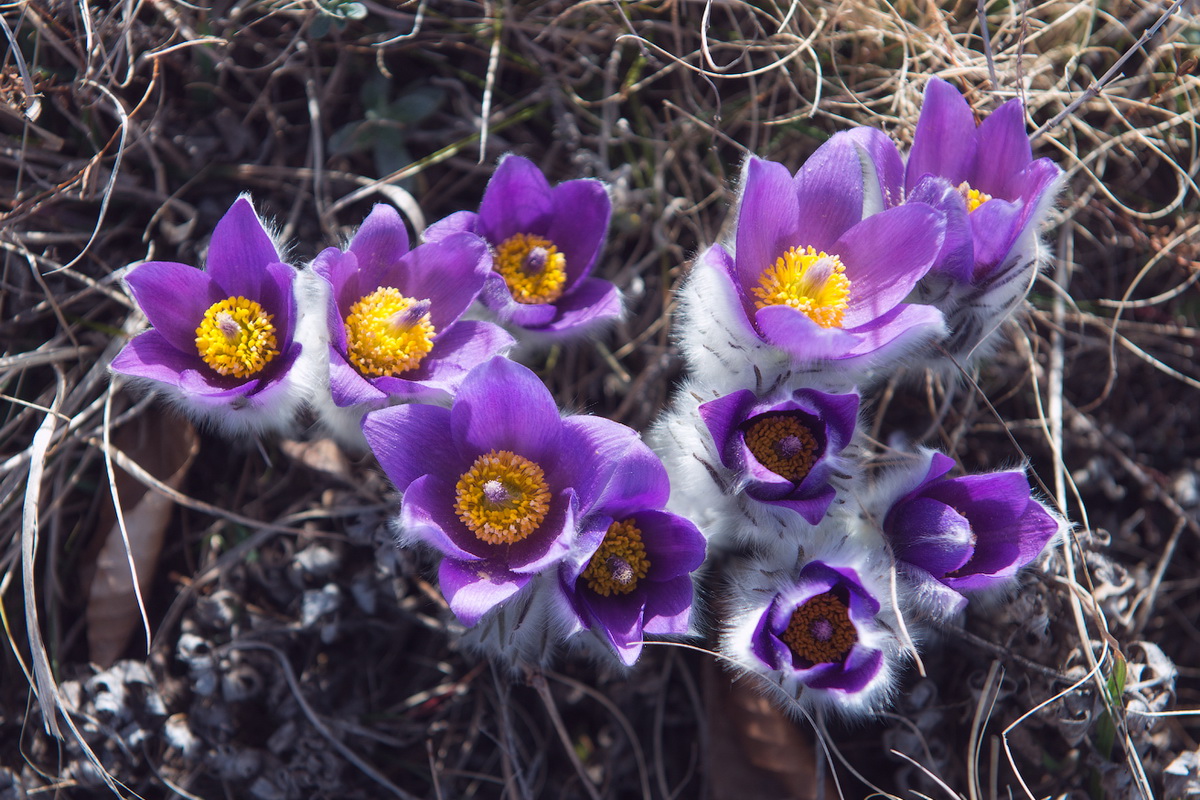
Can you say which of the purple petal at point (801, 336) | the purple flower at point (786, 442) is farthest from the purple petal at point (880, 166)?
the purple flower at point (786, 442)

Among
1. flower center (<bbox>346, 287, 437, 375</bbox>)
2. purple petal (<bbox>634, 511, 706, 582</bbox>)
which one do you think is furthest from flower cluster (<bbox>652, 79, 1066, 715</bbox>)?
flower center (<bbox>346, 287, 437, 375</bbox>)

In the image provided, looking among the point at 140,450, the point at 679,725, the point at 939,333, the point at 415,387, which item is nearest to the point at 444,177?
the point at 415,387

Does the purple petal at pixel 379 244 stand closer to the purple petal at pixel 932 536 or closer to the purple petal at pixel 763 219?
the purple petal at pixel 763 219

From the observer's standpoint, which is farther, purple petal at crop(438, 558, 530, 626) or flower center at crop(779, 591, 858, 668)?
flower center at crop(779, 591, 858, 668)

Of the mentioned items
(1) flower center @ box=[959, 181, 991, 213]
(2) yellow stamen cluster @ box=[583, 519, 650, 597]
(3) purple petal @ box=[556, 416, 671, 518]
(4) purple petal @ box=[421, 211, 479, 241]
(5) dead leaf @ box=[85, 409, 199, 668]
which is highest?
(1) flower center @ box=[959, 181, 991, 213]

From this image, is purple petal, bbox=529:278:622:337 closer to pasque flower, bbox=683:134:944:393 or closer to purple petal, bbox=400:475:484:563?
pasque flower, bbox=683:134:944:393

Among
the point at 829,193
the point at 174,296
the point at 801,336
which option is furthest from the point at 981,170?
the point at 174,296
